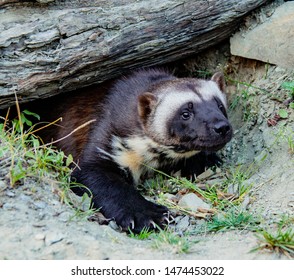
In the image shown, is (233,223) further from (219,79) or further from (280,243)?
(219,79)

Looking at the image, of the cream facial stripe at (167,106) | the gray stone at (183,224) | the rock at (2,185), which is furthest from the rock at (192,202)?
the rock at (2,185)

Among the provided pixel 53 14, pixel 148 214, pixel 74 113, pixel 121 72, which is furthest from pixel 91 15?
pixel 148 214

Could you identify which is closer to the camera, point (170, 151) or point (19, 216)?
point (19, 216)

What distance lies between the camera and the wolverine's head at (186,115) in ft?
17.3

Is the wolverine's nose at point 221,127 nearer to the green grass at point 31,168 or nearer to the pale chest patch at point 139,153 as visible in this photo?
the pale chest patch at point 139,153

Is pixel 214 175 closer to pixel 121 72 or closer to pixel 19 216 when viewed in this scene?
pixel 121 72

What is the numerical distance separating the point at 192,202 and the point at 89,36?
1.76 meters

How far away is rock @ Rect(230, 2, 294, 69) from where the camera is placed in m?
6.25

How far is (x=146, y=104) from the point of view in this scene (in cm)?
570

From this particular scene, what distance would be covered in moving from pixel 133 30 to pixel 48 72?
2.91 ft

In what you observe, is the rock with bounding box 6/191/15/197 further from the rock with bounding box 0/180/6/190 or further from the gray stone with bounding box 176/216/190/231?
the gray stone with bounding box 176/216/190/231

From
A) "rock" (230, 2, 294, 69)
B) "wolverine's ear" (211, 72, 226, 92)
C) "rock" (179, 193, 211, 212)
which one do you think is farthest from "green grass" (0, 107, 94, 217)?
"rock" (230, 2, 294, 69)

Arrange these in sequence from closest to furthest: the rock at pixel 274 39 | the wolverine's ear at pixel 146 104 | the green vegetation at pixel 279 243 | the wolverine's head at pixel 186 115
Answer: the green vegetation at pixel 279 243, the wolverine's head at pixel 186 115, the wolverine's ear at pixel 146 104, the rock at pixel 274 39

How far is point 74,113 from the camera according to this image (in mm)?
6406
